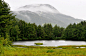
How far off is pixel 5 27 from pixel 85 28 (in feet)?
376

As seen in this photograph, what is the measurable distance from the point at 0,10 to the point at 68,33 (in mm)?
117702

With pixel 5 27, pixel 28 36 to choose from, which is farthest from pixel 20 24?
pixel 5 27

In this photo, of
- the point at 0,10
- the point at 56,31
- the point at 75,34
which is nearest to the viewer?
the point at 0,10

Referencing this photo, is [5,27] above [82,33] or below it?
above

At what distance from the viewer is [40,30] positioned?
16438 cm

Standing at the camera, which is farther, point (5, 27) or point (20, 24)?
point (20, 24)

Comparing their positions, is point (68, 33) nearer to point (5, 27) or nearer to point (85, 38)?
point (85, 38)

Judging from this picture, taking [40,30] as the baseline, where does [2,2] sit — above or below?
above

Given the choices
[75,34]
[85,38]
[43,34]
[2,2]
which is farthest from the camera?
[43,34]

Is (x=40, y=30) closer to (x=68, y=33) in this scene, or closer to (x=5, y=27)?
(x=68, y=33)

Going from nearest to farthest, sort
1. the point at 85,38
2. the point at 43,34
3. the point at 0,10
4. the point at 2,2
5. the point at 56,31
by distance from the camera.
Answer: the point at 0,10 < the point at 2,2 < the point at 85,38 < the point at 43,34 < the point at 56,31

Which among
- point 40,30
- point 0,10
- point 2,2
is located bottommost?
point 40,30

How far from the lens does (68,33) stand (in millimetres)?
147750

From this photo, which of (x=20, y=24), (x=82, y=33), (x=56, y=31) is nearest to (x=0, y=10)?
(x=20, y=24)
